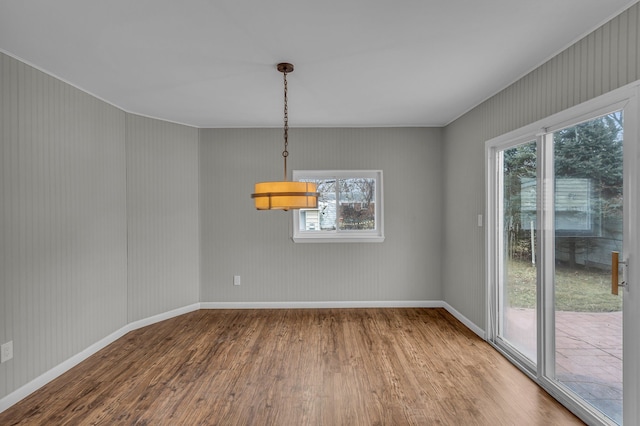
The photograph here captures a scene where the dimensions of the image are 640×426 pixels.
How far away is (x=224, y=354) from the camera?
3.20 m

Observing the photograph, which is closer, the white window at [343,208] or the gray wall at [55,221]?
the gray wall at [55,221]

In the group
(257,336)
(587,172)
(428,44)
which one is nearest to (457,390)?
(587,172)

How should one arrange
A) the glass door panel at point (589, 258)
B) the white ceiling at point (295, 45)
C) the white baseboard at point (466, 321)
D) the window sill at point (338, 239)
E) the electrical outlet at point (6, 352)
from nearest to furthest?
the white ceiling at point (295, 45)
the glass door panel at point (589, 258)
the electrical outlet at point (6, 352)
the white baseboard at point (466, 321)
the window sill at point (338, 239)

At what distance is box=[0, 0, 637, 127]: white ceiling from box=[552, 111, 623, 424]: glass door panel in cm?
73

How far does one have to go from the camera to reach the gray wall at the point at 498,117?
1.94 metres

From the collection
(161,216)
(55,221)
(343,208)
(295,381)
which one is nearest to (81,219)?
(55,221)

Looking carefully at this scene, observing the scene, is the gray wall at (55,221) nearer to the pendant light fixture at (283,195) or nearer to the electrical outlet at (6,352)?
the electrical outlet at (6,352)

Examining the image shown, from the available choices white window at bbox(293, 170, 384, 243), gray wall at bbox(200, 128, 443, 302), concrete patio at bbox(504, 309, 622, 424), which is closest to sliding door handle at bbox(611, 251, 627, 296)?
concrete patio at bbox(504, 309, 622, 424)

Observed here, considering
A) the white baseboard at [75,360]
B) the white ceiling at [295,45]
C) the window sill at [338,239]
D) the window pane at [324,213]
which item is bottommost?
the white baseboard at [75,360]

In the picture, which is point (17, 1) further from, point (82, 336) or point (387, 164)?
point (387, 164)

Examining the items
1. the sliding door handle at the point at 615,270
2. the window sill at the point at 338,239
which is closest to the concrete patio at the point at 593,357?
the sliding door handle at the point at 615,270

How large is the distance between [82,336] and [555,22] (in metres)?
4.47

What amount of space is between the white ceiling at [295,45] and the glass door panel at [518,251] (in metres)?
0.74

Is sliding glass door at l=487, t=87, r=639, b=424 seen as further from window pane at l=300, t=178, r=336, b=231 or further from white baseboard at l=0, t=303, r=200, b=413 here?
white baseboard at l=0, t=303, r=200, b=413
